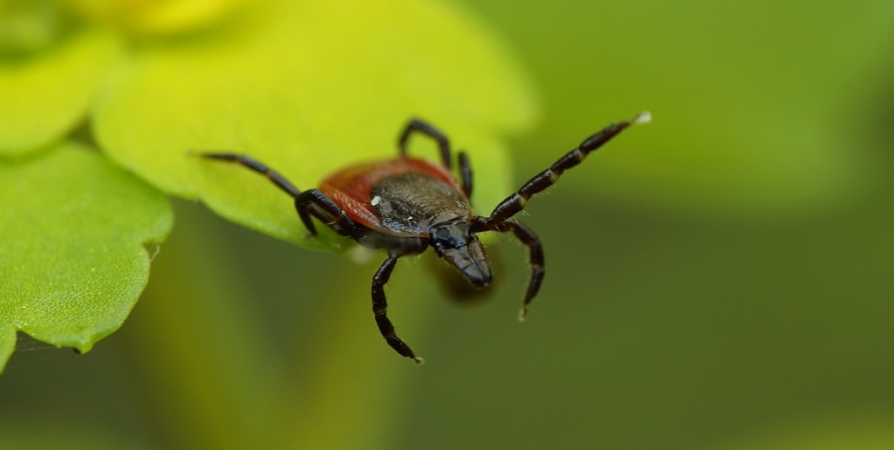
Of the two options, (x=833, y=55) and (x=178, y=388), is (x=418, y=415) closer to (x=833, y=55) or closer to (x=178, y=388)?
(x=178, y=388)

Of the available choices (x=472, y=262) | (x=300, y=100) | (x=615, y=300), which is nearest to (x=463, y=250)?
(x=472, y=262)

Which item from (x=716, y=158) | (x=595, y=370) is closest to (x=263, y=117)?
(x=716, y=158)

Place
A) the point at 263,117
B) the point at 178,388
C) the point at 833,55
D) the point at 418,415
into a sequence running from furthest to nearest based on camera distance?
the point at 418,415, the point at 833,55, the point at 178,388, the point at 263,117

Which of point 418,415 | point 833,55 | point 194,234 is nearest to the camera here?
point 194,234

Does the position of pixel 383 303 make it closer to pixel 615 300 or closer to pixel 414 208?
pixel 414 208

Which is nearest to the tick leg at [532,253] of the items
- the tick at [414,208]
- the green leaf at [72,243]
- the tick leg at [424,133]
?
the tick at [414,208]

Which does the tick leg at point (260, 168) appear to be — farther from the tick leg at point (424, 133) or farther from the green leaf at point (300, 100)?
the tick leg at point (424, 133)
